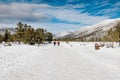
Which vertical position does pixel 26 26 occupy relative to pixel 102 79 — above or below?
above

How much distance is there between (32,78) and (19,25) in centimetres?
10351

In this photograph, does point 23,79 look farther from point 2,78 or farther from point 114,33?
point 114,33

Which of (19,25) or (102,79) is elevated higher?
(19,25)

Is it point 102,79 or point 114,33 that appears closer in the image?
point 102,79

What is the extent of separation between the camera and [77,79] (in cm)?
1180

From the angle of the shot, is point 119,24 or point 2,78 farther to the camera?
point 119,24

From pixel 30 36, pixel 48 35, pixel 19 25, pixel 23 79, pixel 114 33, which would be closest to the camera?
pixel 23 79

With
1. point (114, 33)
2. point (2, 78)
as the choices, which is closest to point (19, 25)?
point (114, 33)

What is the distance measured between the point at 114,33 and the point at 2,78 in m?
78.7

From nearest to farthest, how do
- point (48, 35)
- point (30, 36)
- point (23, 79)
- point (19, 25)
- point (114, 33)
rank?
point (23, 79) < point (114, 33) < point (30, 36) < point (19, 25) < point (48, 35)

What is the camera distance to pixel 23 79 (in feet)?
37.9

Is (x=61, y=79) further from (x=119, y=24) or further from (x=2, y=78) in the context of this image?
(x=119, y=24)

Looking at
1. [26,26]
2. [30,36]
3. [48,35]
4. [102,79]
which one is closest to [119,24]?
[30,36]

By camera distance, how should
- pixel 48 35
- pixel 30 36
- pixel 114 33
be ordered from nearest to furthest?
1. pixel 114 33
2. pixel 30 36
3. pixel 48 35
